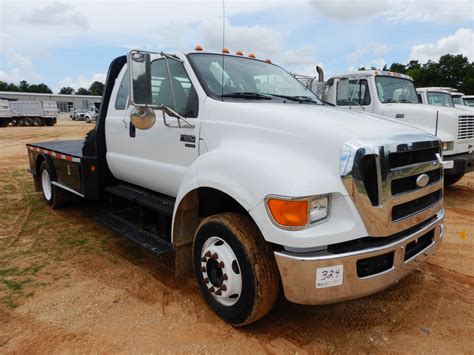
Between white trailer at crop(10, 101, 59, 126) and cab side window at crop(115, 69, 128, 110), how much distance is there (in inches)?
1302

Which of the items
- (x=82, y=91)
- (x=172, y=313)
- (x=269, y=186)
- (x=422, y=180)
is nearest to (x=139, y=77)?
(x=269, y=186)

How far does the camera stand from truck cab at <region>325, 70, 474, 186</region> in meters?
6.87

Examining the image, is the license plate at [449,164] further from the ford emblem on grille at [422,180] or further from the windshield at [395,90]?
the ford emblem on grille at [422,180]

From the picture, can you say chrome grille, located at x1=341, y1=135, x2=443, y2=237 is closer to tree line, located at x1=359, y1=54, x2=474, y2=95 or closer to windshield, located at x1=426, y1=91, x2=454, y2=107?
windshield, located at x1=426, y1=91, x2=454, y2=107

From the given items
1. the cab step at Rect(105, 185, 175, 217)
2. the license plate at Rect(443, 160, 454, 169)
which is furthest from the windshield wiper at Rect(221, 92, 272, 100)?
the license plate at Rect(443, 160, 454, 169)

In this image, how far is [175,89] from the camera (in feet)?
11.4

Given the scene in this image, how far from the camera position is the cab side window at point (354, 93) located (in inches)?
308

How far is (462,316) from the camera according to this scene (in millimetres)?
3047

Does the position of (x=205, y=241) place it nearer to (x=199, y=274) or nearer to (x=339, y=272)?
(x=199, y=274)

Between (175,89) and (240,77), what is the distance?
0.62 meters

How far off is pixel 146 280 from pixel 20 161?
10583mm

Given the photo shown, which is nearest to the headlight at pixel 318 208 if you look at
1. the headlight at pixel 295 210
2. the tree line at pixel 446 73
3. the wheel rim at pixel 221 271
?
the headlight at pixel 295 210

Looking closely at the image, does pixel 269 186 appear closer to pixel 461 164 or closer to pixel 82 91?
pixel 461 164

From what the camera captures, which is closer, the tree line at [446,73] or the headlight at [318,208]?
the headlight at [318,208]
